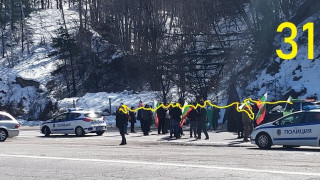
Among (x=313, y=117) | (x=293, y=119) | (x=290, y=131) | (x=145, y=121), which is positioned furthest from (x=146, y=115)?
(x=313, y=117)

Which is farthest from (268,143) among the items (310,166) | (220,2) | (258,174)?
(220,2)

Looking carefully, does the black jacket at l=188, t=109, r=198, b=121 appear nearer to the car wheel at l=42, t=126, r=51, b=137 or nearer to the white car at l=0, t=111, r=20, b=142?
the white car at l=0, t=111, r=20, b=142

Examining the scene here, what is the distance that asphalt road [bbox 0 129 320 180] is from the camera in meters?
12.8

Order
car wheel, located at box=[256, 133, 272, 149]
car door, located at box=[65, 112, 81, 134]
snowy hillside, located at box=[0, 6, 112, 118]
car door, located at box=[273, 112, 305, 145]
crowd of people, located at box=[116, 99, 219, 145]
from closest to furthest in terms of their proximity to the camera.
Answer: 1. car door, located at box=[273, 112, 305, 145]
2. car wheel, located at box=[256, 133, 272, 149]
3. crowd of people, located at box=[116, 99, 219, 145]
4. car door, located at box=[65, 112, 81, 134]
5. snowy hillside, located at box=[0, 6, 112, 118]

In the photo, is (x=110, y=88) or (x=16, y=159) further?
(x=110, y=88)

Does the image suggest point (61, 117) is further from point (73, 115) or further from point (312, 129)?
point (312, 129)

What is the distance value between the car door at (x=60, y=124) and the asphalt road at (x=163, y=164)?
11.3 metres

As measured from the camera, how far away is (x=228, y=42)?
5053 cm

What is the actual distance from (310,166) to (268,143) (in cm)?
573

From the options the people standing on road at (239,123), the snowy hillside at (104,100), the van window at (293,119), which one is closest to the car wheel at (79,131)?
the people standing on road at (239,123)

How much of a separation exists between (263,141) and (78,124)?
44.4 feet

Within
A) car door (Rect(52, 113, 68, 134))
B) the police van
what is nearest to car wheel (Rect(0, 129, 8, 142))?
car door (Rect(52, 113, 68, 134))

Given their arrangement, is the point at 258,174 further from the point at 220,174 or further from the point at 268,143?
the point at 268,143

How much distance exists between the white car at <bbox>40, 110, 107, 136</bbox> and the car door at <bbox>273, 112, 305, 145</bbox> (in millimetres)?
13303
